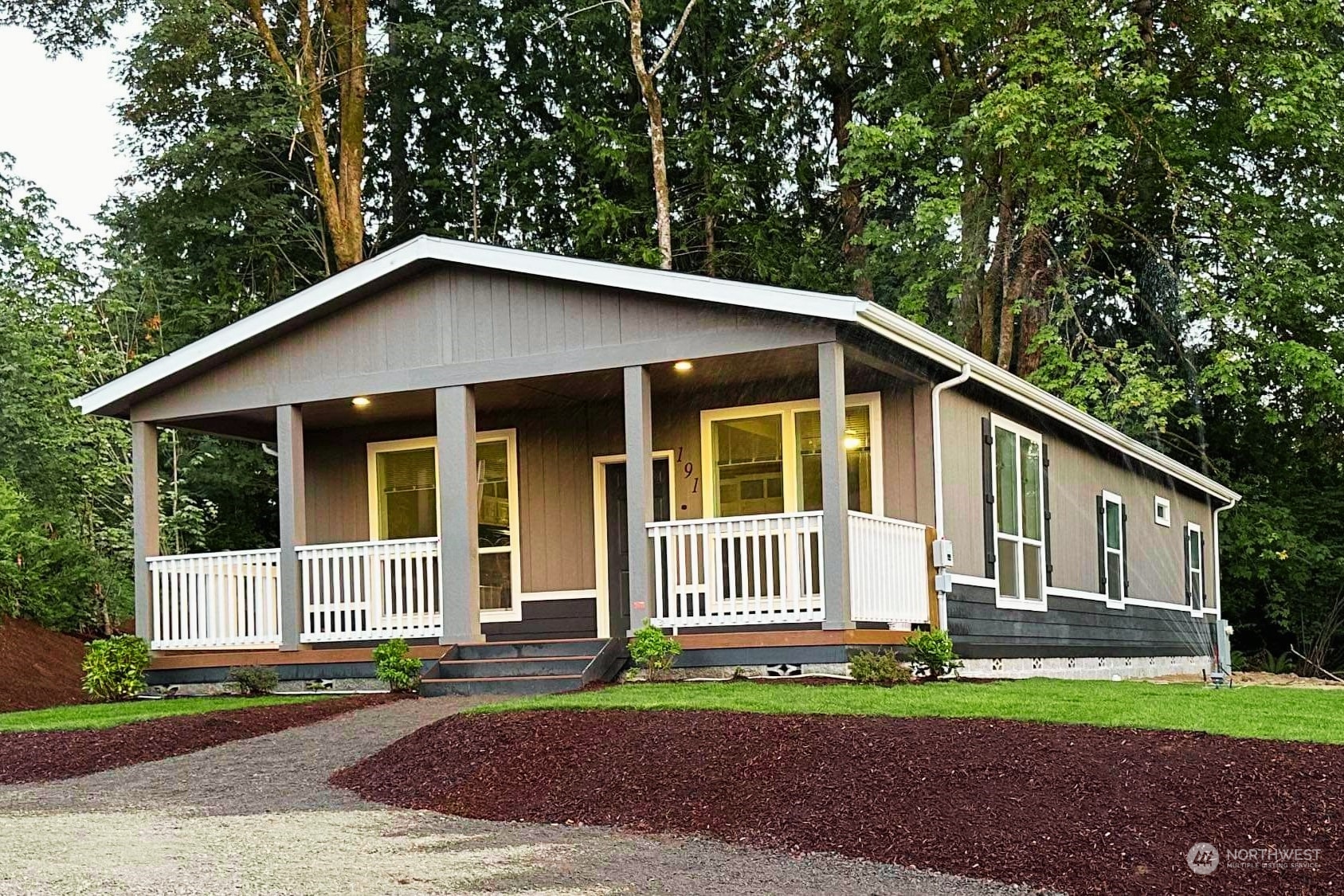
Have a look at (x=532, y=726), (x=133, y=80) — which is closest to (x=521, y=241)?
(x=133, y=80)

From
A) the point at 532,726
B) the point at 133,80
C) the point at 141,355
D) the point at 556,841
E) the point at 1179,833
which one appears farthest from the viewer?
the point at 133,80

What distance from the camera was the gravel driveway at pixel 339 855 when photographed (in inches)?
230

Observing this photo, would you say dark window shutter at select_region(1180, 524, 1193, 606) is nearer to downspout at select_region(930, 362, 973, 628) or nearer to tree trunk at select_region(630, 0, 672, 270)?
tree trunk at select_region(630, 0, 672, 270)

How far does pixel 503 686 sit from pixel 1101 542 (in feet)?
27.4

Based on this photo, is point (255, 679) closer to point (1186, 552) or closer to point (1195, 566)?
point (1186, 552)

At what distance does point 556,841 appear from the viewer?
673 cm

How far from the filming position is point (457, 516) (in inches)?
498

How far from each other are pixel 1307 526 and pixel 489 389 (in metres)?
17.3

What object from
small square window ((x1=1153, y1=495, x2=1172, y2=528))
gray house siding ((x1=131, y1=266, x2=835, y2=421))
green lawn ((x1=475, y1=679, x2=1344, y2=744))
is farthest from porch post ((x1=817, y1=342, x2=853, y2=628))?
small square window ((x1=1153, y1=495, x2=1172, y2=528))

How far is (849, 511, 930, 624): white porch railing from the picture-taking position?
11.4m

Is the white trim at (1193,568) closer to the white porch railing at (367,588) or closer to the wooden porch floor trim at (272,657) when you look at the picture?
the white porch railing at (367,588)

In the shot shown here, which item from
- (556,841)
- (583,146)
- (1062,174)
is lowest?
(556,841)

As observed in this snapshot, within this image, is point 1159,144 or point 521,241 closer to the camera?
point 1159,144

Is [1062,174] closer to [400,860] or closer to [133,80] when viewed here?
[133,80]
